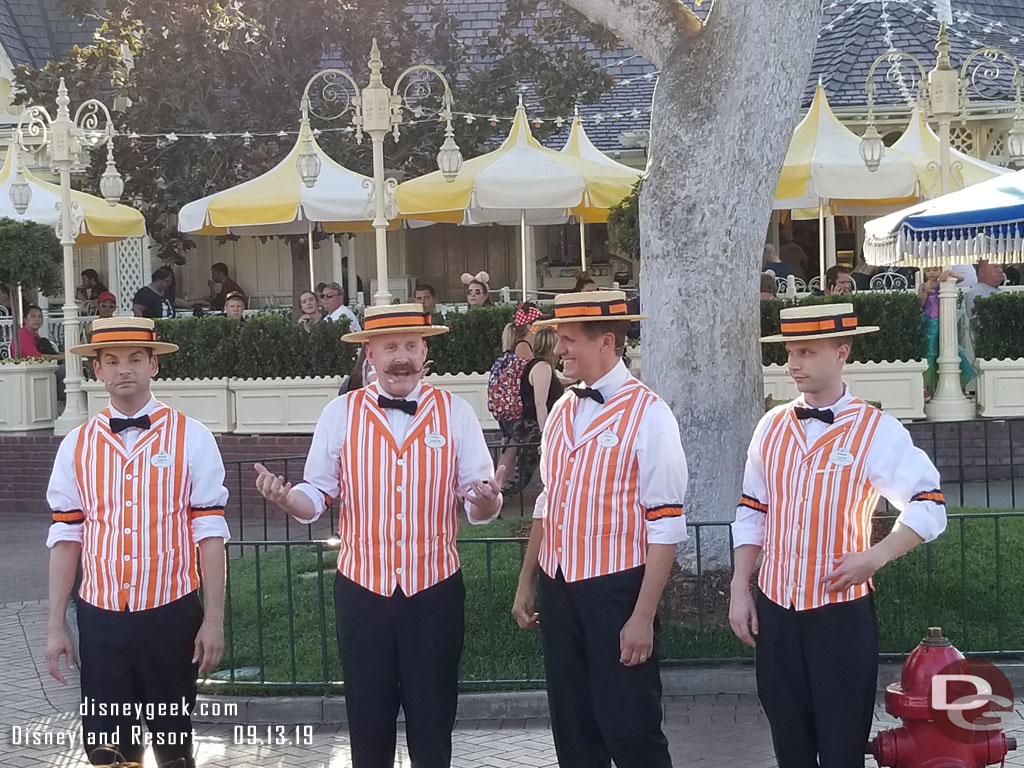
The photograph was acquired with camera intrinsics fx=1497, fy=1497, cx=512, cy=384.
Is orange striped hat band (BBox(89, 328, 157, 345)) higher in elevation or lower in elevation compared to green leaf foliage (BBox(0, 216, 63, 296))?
lower

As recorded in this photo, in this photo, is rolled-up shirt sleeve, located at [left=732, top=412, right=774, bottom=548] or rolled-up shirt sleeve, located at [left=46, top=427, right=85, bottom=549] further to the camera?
rolled-up shirt sleeve, located at [left=46, top=427, right=85, bottom=549]

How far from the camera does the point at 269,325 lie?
44.4 ft

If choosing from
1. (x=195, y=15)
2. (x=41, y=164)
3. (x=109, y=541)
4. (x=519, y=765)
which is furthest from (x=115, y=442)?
(x=41, y=164)

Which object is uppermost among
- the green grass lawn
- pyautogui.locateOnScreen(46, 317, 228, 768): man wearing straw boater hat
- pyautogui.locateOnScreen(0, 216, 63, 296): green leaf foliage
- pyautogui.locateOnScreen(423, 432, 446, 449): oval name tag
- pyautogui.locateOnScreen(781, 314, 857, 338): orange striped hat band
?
pyautogui.locateOnScreen(0, 216, 63, 296): green leaf foliage

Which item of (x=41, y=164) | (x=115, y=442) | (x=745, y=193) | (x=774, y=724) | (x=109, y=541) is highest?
(x=41, y=164)

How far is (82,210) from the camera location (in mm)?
15844

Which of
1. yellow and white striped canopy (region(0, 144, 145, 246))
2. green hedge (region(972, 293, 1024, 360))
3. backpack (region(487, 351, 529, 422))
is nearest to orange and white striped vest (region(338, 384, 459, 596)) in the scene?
backpack (region(487, 351, 529, 422))

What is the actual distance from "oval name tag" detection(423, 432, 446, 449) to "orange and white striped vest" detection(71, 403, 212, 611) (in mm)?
749

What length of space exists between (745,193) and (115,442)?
12.9 feet

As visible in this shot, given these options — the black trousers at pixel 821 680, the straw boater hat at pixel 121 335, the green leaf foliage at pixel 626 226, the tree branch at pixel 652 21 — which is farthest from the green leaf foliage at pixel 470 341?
the black trousers at pixel 821 680

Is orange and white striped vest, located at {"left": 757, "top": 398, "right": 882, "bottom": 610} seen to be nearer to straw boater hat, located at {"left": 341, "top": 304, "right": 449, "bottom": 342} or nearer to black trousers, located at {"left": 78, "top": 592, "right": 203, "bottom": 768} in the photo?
straw boater hat, located at {"left": 341, "top": 304, "right": 449, "bottom": 342}

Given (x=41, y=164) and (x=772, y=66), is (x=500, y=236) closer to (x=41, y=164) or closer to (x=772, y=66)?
(x=41, y=164)

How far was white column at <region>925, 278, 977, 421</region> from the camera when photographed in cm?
1263

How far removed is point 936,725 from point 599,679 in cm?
104
